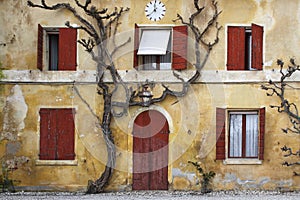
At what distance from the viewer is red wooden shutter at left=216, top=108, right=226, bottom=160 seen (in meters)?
21.9

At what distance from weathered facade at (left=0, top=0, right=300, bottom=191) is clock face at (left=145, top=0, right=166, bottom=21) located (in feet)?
0.47

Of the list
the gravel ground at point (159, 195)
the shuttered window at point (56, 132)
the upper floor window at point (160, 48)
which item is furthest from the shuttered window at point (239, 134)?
the shuttered window at point (56, 132)

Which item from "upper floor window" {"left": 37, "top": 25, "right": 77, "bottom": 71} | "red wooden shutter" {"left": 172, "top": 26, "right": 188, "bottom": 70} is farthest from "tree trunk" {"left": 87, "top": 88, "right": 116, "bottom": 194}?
"red wooden shutter" {"left": 172, "top": 26, "right": 188, "bottom": 70}

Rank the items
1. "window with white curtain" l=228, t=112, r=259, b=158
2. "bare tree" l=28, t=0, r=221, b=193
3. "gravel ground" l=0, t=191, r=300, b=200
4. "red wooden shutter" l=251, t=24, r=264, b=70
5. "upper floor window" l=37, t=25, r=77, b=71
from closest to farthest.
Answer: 1. "gravel ground" l=0, t=191, r=300, b=200
2. "red wooden shutter" l=251, t=24, r=264, b=70
3. "bare tree" l=28, t=0, r=221, b=193
4. "window with white curtain" l=228, t=112, r=259, b=158
5. "upper floor window" l=37, t=25, r=77, b=71

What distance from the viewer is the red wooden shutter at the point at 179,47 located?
2205 centimetres

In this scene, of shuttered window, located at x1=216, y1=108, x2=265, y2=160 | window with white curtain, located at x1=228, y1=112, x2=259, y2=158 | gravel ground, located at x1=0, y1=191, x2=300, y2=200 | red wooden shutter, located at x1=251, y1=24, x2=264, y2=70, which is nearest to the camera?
gravel ground, located at x1=0, y1=191, x2=300, y2=200

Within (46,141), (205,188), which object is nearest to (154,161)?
(205,188)

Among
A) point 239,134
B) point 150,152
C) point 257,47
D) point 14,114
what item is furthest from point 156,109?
point 14,114

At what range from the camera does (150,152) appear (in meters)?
22.3

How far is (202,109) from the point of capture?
22.2 meters

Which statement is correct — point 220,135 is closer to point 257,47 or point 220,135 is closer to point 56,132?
point 257,47

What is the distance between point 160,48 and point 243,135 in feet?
11.2

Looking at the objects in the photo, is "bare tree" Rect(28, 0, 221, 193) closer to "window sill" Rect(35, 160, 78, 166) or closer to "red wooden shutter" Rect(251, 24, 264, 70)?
"window sill" Rect(35, 160, 78, 166)

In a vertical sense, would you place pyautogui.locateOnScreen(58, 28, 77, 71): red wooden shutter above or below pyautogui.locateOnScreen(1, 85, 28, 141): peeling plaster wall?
above
